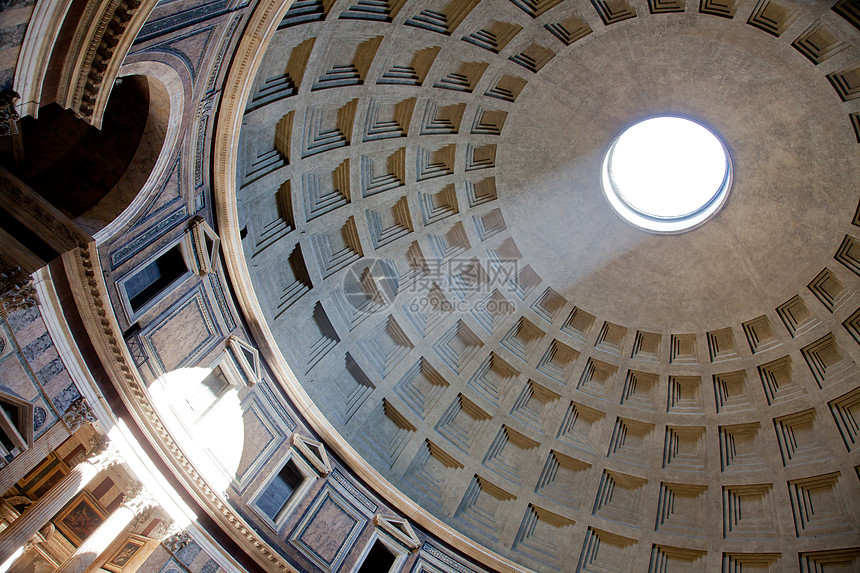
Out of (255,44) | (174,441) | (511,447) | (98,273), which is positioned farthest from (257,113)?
(511,447)

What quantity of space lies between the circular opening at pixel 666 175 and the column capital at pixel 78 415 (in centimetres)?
1702

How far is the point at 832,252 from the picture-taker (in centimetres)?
1905

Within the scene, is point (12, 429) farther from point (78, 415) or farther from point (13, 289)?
point (13, 289)

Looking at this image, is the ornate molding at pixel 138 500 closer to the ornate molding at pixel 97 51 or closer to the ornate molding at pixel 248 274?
the ornate molding at pixel 248 274

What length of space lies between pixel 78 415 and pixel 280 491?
Result: 5.92m

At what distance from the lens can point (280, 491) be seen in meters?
15.5

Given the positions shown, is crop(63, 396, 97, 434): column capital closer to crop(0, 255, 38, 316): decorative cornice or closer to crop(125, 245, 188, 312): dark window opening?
crop(0, 255, 38, 316): decorative cornice

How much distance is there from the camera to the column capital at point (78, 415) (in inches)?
429

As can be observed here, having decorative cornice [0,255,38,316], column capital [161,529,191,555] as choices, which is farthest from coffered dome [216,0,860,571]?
decorative cornice [0,255,38,316]

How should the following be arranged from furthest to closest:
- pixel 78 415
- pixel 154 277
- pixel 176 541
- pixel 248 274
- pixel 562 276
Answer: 1. pixel 562 276
2. pixel 248 274
3. pixel 154 277
4. pixel 176 541
5. pixel 78 415

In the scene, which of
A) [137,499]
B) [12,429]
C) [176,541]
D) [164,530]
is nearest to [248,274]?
[137,499]

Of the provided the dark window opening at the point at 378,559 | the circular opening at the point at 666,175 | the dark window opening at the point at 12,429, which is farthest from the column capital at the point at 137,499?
the circular opening at the point at 666,175

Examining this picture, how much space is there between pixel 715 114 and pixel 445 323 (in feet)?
35.5

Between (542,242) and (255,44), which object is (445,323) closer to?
(542,242)
